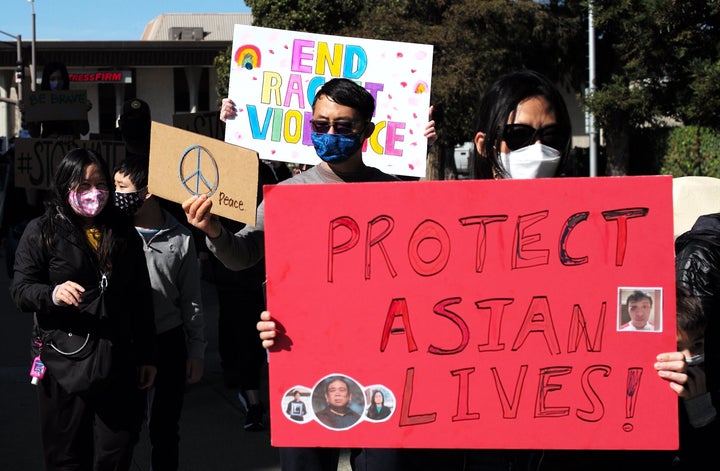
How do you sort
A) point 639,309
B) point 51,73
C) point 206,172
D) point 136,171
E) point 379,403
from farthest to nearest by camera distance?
point 51,73, point 136,171, point 206,172, point 379,403, point 639,309

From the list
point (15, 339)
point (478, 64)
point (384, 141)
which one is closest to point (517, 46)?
point (478, 64)

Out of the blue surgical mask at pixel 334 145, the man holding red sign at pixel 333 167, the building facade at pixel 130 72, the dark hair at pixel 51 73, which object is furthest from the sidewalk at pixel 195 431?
the building facade at pixel 130 72

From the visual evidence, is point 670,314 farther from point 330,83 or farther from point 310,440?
point 330,83

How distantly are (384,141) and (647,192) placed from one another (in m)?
2.97

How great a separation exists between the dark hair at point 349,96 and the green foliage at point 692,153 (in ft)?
56.4

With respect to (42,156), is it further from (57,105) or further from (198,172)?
(198,172)

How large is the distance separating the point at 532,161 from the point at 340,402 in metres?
0.79

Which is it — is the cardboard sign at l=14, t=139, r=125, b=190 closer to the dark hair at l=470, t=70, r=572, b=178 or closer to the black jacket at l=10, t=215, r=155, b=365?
the black jacket at l=10, t=215, r=155, b=365

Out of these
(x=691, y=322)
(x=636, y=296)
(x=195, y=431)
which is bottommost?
(x=195, y=431)

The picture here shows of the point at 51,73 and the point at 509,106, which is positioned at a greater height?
the point at 51,73

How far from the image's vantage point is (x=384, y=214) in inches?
104

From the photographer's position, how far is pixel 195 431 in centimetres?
649

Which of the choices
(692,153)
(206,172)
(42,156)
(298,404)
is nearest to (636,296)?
(298,404)

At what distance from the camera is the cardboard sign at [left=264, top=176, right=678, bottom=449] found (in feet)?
8.20
